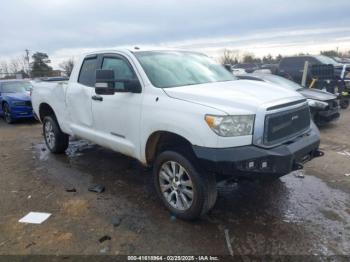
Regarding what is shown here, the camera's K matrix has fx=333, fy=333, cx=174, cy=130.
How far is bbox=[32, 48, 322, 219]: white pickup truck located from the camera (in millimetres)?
3303

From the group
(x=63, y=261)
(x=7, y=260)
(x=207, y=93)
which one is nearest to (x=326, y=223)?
(x=207, y=93)

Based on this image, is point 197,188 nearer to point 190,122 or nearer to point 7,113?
point 190,122

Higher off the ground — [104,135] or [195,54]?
[195,54]

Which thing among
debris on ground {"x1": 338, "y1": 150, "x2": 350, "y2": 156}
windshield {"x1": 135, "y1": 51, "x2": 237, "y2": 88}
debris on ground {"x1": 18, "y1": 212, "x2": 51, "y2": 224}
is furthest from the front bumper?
debris on ground {"x1": 338, "y1": 150, "x2": 350, "y2": 156}

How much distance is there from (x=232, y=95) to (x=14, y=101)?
9.81m

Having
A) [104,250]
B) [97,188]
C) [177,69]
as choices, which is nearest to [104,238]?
[104,250]

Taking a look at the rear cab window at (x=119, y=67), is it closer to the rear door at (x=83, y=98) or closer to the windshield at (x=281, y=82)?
the rear door at (x=83, y=98)

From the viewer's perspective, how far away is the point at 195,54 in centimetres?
527

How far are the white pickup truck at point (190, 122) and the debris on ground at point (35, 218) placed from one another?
1.26 m

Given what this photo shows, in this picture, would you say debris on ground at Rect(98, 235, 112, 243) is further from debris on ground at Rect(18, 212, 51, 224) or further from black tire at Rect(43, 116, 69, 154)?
black tire at Rect(43, 116, 69, 154)

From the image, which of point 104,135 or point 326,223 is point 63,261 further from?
point 326,223

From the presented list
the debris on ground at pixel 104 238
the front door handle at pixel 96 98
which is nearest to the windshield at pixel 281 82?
the front door handle at pixel 96 98

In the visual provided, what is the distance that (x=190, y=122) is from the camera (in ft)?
11.3

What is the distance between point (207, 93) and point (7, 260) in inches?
103
